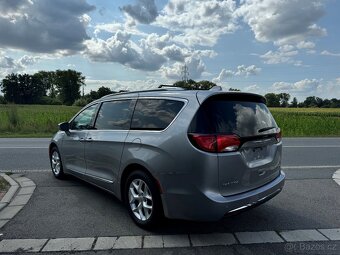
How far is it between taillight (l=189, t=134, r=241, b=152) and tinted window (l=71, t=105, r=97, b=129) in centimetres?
260

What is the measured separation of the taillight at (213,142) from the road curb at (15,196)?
9.50ft

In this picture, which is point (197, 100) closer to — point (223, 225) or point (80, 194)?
point (223, 225)

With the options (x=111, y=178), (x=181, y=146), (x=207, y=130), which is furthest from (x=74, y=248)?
(x=207, y=130)

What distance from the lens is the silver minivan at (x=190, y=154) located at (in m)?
3.64

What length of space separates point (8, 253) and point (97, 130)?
2.28 metres

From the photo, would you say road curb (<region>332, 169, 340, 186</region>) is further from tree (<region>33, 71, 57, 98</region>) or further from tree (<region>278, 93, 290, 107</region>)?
tree (<region>33, 71, 57, 98</region>)

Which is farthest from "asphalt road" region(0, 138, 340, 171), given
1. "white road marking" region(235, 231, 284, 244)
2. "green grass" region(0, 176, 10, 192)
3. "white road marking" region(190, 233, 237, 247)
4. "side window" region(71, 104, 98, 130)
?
"white road marking" region(190, 233, 237, 247)

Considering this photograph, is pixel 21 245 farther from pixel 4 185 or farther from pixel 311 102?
pixel 311 102

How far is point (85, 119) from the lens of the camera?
593 cm

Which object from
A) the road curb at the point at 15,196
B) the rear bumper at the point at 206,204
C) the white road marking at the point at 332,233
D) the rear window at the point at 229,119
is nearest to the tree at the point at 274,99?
the road curb at the point at 15,196

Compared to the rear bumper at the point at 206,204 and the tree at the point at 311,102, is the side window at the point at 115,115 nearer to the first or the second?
the rear bumper at the point at 206,204

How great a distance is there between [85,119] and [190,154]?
114 inches

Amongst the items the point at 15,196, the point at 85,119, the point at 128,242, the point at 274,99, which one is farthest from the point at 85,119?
the point at 274,99

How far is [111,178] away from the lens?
485 centimetres
